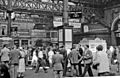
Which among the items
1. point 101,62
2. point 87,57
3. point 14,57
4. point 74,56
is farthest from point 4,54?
point 101,62

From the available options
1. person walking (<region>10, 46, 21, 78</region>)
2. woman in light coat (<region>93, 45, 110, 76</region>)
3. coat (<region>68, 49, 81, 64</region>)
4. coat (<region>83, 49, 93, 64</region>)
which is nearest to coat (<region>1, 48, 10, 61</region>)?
person walking (<region>10, 46, 21, 78</region>)

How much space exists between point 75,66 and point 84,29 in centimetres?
1748

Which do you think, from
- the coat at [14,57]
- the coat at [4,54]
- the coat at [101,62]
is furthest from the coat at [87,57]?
the coat at [4,54]

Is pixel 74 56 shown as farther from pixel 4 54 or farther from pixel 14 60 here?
pixel 4 54

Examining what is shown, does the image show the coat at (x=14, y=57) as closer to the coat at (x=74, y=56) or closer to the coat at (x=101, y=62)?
the coat at (x=74, y=56)

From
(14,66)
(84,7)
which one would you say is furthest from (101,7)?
(14,66)

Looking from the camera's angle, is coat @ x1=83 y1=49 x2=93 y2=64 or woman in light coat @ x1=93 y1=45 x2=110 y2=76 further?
coat @ x1=83 y1=49 x2=93 y2=64

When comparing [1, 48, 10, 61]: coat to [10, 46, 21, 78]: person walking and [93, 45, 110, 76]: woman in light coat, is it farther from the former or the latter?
[93, 45, 110, 76]: woman in light coat

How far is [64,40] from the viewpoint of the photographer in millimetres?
14547

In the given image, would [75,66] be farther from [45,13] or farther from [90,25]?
[90,25]

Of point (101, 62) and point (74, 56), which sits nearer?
point (101, 62)

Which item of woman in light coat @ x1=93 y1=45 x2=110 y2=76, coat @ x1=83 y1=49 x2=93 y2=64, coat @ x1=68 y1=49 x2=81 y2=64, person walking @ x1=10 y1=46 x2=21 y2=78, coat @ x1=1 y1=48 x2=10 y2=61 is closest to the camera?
woman in light coat @ x1=93 y1=45 x2=110 y2=76

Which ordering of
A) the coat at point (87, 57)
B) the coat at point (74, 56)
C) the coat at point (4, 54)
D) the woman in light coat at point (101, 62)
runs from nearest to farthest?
the woman in light coat at point (101, 62) < the coat at point (87, 57) < the coat at point (74, 56) < the coat at point (4, 54)

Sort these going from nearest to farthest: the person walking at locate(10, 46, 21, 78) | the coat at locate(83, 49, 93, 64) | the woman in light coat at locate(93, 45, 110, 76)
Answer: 1. the woman in light coat at locate(93, 45, 110, 76)
2. the coat at locate(83, 49, 93, 64)
3. the person walking at locate(10, 46, 21, 78)
